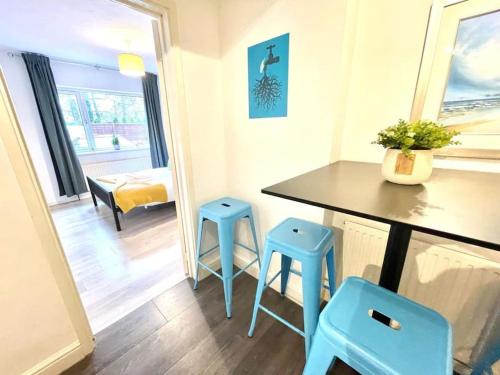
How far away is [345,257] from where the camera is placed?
1377 mm

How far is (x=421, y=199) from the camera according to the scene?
75 centimetres

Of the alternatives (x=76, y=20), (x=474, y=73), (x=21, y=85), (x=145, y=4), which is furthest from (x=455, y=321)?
(x=21, y=85)

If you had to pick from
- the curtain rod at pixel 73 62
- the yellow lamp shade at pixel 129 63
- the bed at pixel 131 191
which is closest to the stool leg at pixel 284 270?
the bed at pixel 131 191

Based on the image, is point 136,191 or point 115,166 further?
point 115,166

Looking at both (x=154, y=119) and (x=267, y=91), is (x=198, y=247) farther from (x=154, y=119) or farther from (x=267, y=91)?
(x=154, y=119)

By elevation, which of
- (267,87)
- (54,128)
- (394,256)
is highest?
(267,87)

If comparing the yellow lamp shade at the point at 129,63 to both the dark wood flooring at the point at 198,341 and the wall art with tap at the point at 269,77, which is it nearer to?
the wall art with tap at the point at 269,77

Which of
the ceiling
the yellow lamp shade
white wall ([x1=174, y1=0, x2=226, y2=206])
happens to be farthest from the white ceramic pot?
the yellow lamp shade

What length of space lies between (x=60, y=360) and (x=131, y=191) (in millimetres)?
2054

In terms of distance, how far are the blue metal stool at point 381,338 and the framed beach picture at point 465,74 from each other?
2.75 ft

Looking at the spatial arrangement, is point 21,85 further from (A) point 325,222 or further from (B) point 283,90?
(A) point 325,222

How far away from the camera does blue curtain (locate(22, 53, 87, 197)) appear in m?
3.44

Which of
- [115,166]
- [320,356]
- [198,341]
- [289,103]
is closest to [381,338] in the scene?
[320,356]

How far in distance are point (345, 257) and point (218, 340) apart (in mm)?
1005
